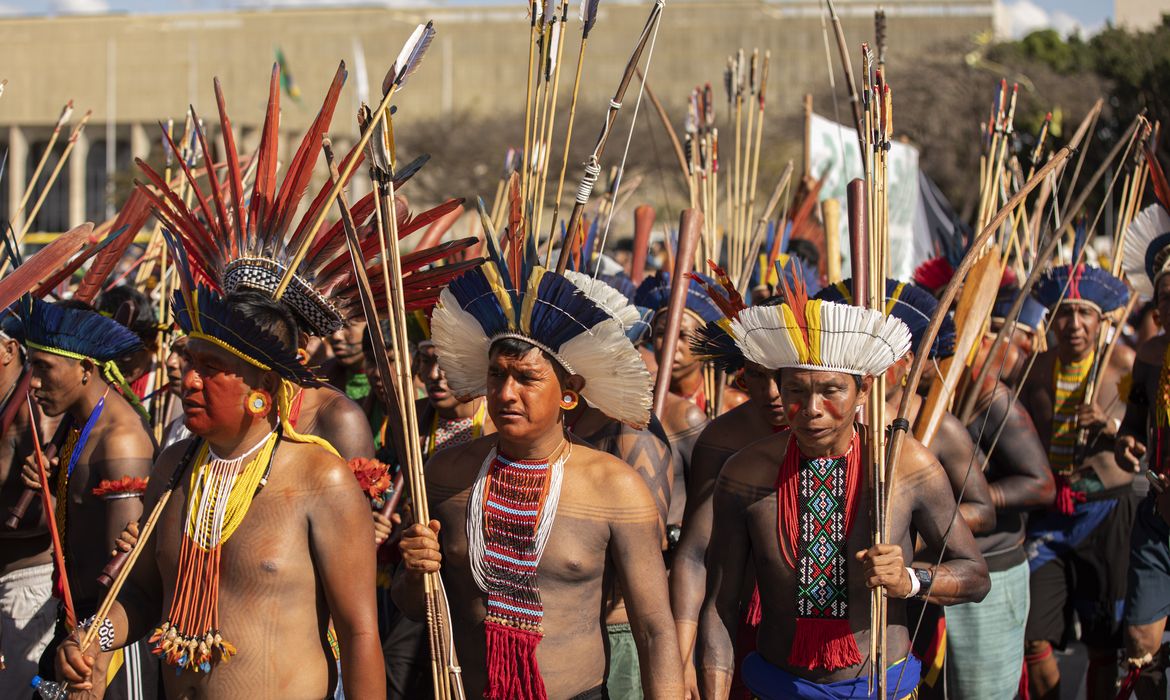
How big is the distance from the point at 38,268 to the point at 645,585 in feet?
5.51

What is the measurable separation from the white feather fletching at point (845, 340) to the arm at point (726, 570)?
400 mm

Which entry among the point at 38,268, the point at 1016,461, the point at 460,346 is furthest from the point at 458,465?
the point at 1016,461

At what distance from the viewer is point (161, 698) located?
469cm

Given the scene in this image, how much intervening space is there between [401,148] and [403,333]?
35817mm

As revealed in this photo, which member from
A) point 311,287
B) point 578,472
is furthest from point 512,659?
point 311,287

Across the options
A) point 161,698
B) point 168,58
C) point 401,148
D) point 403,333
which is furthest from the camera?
point 168,58

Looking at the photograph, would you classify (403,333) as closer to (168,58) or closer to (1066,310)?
(1066,310)

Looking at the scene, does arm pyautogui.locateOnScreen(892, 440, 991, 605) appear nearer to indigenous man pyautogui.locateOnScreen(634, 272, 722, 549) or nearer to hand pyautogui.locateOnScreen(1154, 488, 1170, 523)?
indigenous man pyautogui.locateOnScreen(634, 272, 722, 549)

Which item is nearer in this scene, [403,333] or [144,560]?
[403,333]

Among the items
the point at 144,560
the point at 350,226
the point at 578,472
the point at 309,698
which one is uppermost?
the point at 350,226

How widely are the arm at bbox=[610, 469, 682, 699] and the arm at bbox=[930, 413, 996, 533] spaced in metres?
1.14

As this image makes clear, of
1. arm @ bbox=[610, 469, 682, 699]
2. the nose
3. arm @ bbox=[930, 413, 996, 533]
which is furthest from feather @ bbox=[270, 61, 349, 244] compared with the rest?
arm @ bbox=[930, 413, 996, 533]

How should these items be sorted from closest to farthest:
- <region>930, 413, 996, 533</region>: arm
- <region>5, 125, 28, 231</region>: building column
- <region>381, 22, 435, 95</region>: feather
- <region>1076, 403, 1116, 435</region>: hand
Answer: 1. <region>381, 22, 435, 95</region>: feather
2. <region>930, 413, 996, 533</region>: arm
3. <region>1076, 403, 1116, 435</region>: hand
4. <region>5, 125, 28, 231</region>: building column

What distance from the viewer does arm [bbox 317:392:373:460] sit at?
4.76 m
